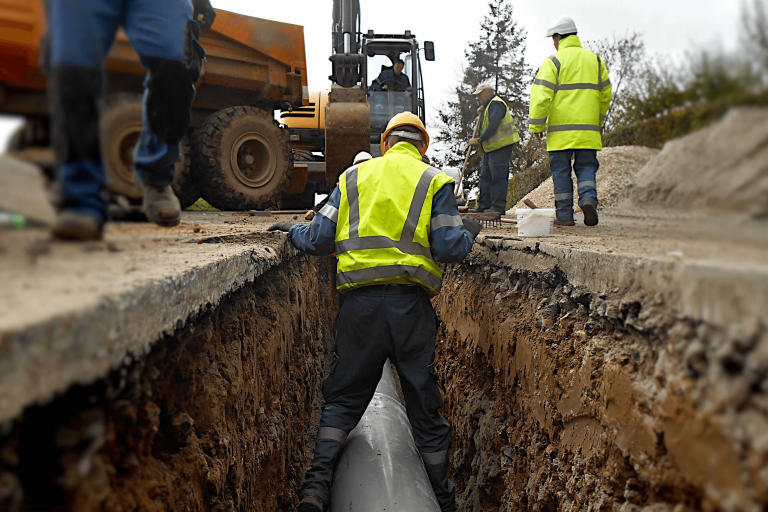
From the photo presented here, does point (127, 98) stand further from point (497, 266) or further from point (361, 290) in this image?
point (497, 266)

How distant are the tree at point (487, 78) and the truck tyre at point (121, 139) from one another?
82.9 ft

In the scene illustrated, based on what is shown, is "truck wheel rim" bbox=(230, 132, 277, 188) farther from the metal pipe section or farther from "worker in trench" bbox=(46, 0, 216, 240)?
"worker in trench" bbox=(46, 0, 216, 240)

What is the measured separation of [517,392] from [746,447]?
2.10m

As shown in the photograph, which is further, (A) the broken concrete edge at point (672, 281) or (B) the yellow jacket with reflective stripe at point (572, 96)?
(B) the yellow jacket with reflective stripe at point (572, 96)

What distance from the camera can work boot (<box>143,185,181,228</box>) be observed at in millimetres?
1729

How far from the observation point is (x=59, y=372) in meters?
0.93

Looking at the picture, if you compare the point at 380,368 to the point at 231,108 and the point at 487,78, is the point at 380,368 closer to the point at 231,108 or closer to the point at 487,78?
the point at 231,108

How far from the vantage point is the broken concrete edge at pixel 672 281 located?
100cm

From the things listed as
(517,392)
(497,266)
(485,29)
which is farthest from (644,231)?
(485,29)

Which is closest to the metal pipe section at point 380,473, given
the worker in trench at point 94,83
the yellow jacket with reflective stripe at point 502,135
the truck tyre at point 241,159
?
the worker in trench at point 94,83

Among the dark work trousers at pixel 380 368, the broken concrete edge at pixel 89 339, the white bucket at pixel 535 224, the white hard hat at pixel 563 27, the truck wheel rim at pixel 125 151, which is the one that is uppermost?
the white hard hat at pixel 563 27

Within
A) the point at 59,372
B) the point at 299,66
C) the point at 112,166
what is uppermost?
the point at 299,66

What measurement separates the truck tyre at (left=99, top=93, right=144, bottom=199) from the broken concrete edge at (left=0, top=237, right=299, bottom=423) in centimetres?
28

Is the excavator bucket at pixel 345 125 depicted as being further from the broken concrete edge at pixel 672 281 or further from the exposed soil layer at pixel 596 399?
the broken concrete edge at pixel 672 281
